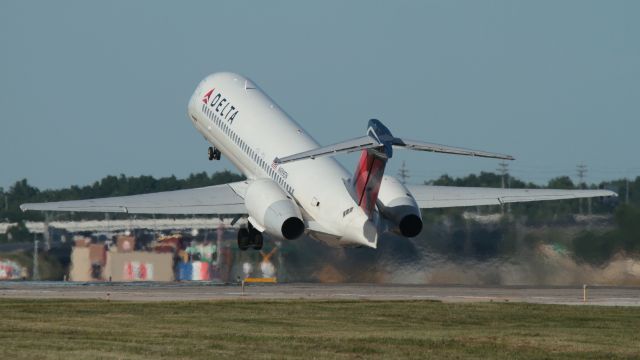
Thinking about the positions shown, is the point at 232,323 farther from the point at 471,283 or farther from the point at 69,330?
the point at 471,283

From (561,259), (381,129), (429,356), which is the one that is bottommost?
(429,356)

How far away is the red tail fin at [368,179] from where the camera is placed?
126 feet

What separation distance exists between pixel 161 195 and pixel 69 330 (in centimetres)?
2081

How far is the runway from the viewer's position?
127 feet

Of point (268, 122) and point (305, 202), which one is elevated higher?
point (268, 122)

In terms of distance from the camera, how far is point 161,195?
48906 mm

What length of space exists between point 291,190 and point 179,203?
221 inches

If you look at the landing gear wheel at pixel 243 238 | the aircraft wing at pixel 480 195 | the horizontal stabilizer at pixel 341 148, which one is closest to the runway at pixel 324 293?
the landing gear wheel at pixel 243 238

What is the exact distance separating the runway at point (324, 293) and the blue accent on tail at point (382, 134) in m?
4.26

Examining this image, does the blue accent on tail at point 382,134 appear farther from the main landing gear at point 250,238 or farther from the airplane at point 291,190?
the main landing gear at point 250,238

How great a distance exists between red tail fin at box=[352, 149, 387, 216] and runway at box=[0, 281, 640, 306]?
8.73ft

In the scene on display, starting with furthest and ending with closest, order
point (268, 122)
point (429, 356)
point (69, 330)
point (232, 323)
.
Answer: point (268, 122)
point (232, 323)
point (69, 330)
point (429, 356)

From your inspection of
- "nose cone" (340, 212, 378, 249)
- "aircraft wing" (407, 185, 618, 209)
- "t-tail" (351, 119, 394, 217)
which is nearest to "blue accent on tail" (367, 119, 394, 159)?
"t-tail" (351, 119, 394, 217)

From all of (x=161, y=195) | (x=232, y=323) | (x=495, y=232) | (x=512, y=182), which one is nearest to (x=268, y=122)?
(x=161, y=195)
